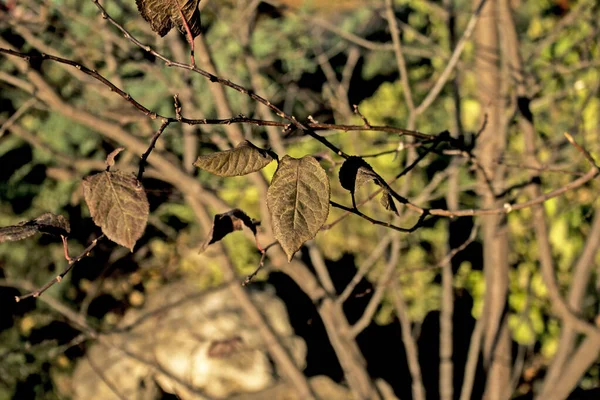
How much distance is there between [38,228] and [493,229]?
5.68 ft

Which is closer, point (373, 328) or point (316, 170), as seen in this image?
point (316, 170)

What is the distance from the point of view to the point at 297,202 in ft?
2.63

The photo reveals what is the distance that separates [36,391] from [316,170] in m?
4.56

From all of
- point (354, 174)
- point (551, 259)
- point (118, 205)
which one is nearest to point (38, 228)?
point (118, 205)

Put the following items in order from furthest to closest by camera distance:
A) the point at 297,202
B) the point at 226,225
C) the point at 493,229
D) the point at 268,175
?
the point at 268,175 < the point at 493,229 < the point at 226,225 < the point at 297,202

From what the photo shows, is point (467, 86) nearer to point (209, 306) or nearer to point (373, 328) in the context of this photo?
point (373, 328)

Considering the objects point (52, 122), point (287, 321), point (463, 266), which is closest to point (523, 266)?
point (463, 266)

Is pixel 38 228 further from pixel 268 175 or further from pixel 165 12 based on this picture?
pixel 268 175

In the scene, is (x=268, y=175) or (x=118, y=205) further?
(x=268, y=175)

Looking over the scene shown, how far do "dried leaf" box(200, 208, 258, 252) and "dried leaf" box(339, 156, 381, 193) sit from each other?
0.27 meters

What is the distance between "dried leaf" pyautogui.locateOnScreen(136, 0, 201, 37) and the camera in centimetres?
84

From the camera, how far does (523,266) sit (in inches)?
181

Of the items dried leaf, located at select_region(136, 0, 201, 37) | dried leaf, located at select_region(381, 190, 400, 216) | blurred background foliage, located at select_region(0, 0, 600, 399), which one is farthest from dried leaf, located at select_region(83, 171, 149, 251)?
blurred background foliage, located at select_region(0, 0, 600, 399)

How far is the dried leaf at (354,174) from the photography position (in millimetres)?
827
